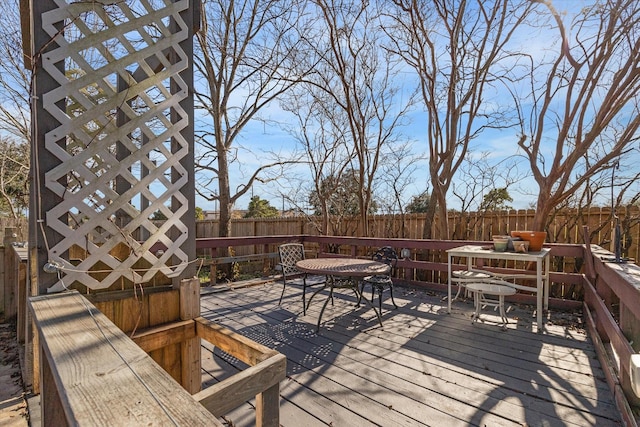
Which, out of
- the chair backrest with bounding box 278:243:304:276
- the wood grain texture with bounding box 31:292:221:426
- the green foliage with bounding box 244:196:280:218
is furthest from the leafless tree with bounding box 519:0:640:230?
the green foliage with bounding box 244:196:280:218

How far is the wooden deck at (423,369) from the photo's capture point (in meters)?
1.73

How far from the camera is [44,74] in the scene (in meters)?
1.30

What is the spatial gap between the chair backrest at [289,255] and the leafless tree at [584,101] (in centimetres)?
309

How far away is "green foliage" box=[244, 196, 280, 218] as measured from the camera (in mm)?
13984

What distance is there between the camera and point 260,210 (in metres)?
14.1

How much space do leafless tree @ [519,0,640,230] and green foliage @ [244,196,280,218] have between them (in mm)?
10549

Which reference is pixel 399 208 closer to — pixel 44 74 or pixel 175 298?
pixel 175 298

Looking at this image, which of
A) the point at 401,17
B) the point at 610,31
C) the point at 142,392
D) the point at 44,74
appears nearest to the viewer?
Result: the point at 142,392

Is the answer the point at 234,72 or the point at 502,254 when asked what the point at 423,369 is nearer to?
the point at 502,254

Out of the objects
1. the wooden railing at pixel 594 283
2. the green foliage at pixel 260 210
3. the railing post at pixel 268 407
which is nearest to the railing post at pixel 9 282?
the wooden railing at pixel 594 283

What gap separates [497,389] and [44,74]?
2.81 m

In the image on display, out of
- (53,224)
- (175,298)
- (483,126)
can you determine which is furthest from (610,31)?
(53,224)

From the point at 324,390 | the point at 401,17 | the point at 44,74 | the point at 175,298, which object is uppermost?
the point at 401,17

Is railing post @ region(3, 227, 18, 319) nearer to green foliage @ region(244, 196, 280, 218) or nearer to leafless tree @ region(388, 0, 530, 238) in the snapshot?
leafless tree @ region(388, 0, 530, 238)
